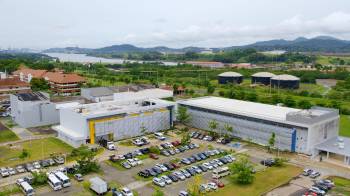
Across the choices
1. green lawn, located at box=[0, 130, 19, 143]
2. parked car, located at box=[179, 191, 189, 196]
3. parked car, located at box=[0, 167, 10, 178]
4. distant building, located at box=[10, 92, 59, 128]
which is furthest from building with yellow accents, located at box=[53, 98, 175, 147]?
parked car, located at box=[179, 191, 189, 196]

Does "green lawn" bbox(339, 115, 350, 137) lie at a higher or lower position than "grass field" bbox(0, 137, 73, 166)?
Result: higher

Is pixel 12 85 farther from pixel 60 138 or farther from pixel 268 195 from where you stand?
pixel 268 195

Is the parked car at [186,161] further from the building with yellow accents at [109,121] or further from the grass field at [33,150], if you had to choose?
the grass field at [33,150]

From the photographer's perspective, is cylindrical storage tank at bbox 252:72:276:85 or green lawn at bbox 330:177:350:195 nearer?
green lawn at bbox 330:177:350:195

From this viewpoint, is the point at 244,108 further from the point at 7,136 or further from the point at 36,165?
the point at 7,136

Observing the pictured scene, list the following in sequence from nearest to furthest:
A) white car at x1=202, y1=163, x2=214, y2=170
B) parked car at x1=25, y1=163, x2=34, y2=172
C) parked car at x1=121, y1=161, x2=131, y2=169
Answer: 1. parked car at x1=25, y1=163, x2=34, y2=172
2. white car at x1=202, y1=163, x2=214, y2=170
3. parked car at x1=121, y1=161, x2=131, y2=169

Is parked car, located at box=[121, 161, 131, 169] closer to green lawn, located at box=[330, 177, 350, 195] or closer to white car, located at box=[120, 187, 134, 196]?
white car, located at box=[120, 187, 134, 196]

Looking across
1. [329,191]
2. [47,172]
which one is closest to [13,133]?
[47,172]
